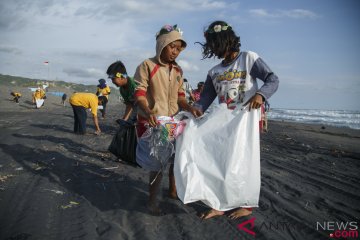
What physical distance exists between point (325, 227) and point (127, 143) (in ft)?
8.63

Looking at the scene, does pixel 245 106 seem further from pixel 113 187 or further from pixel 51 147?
pixel 51 147

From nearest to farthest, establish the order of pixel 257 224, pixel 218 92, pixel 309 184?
pixel 257 224
pixel 218 92
pixel 309 184

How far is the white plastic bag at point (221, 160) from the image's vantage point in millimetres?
2729

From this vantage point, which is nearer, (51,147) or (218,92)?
(218,92)

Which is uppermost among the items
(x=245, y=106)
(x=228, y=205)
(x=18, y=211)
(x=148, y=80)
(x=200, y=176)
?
(x=148, y=80)

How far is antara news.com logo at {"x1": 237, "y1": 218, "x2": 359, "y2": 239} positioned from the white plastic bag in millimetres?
314

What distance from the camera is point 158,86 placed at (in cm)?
315

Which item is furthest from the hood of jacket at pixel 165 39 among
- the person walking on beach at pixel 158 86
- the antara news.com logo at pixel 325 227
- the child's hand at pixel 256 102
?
the antara news.com logo at pixel 325 227

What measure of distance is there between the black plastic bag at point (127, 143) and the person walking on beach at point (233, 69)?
122 centimetres

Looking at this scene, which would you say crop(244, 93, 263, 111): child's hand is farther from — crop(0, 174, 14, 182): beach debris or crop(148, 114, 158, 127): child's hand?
crop(0, 174, 14, 182): beach debris

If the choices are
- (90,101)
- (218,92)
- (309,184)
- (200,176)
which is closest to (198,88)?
(90,101)

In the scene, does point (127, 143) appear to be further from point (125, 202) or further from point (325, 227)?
point (325, 227)

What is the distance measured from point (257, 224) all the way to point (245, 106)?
1.35 meters

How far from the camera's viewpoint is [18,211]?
3146 mm
